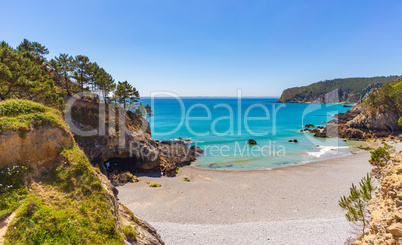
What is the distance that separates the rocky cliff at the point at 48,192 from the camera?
731cm

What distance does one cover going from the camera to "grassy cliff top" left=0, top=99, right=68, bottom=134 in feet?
31.0

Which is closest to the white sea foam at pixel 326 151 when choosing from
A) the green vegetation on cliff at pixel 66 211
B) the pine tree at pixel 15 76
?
the green vegetation on cliff at pixel 66 211

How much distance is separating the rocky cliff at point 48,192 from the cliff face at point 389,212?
11450 millimetres

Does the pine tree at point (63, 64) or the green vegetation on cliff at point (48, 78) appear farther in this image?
the pine tree at point (63, 64)

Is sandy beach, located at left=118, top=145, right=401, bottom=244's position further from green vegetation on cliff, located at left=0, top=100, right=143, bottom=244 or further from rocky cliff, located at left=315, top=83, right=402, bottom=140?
rocky cliff, located at left=315, top=83, right=402, bottom=140

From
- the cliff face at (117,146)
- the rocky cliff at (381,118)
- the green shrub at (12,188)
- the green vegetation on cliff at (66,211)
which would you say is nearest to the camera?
the green vegetation on cliff at (66,211)

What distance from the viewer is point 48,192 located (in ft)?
28.6

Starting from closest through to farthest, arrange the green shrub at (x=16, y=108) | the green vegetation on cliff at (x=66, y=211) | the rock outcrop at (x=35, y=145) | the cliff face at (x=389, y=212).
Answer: the green vegetation on cliff at (x=66, y=211)
the cliff face at (x=389, y=212)
the rock outcrop at (x=35, y=145)
the green shrub at (x=16, y=108)

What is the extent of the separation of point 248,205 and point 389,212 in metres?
11.3

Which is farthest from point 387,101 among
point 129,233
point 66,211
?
point 66,211

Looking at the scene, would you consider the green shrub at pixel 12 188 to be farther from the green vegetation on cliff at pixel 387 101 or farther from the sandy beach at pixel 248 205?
the green vegetation on cliff at pixel 387 101

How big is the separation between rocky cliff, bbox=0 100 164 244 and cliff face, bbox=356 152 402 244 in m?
11.4

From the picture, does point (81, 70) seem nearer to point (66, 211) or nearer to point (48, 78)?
point (48, 78)

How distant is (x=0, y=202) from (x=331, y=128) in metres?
73.7
